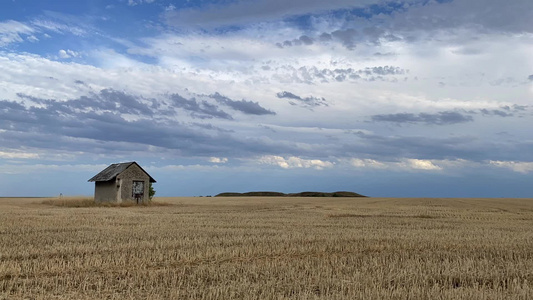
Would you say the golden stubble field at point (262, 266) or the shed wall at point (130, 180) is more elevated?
the shed wall at point (130, 180)

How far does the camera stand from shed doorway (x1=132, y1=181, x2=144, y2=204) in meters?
47.4

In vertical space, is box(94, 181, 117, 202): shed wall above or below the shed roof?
below

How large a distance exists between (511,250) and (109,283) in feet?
37.3

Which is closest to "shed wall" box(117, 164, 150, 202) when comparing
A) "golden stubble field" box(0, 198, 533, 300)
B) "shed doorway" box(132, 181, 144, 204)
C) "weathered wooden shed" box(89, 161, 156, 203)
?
"weathered wooden shed" box(89, 161, 156, 203)

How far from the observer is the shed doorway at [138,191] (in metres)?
47.4

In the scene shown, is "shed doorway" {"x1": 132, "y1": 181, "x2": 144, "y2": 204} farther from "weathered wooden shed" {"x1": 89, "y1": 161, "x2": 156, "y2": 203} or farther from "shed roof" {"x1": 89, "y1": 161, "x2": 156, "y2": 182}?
"shed roof" {"x1": 89, "y1": 161, "x2": 156, "y2": 182}

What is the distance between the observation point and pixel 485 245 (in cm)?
1519

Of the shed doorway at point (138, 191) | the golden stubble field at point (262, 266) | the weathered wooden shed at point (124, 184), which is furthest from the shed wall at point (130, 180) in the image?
the golden stubble field at point (262, 266)

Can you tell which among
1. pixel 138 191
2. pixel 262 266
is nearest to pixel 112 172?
pixel 138 191

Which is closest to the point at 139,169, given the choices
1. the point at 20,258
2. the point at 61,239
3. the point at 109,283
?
the point at 61,239

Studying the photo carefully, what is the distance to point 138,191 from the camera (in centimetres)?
4791

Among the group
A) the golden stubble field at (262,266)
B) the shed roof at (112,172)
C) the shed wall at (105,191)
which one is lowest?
the golden stubble field at (262,266)

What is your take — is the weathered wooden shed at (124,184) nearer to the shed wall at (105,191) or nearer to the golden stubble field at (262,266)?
the shed wall at (105,191)

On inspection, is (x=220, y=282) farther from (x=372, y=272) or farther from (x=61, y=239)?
(x=61, y=239)
